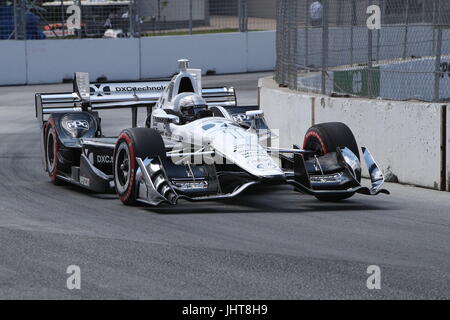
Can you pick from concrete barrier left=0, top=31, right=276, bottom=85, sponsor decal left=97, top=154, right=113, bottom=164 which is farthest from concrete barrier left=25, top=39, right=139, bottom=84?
sponsor decal left=97, top=154, right=113, bottom=164

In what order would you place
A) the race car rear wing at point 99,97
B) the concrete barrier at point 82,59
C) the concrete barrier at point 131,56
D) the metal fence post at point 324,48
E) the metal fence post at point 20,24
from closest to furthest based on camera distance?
1. the race car rear wing at point 99,97
2. the metal fence post at point 324,48
3. the metal fence post at point 20,24
4. the concrete barrier at point 131,56
5. the concrete barrier at point 82,59

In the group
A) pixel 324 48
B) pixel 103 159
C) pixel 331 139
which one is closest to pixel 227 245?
pixel 331 139

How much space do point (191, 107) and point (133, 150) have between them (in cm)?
132

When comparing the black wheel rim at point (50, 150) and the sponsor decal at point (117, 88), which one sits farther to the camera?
the sponsor decal at point (117, 88)

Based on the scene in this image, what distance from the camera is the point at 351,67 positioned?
1344 cm

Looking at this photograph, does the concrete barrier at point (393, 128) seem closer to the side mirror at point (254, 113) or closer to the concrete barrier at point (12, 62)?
the side mirror at point (254, 113)

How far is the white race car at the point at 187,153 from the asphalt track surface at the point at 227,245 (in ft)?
0.65

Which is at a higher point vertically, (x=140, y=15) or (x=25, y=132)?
(x=140, y=15)

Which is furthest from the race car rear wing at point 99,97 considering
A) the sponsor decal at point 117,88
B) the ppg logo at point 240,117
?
the ppg logo at point 240,117

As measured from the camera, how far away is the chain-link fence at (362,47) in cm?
1278

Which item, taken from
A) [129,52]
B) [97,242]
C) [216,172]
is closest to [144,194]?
[216,172]

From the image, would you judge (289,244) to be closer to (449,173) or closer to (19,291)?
(19,291)

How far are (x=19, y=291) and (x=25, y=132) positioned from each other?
10887 millimetres

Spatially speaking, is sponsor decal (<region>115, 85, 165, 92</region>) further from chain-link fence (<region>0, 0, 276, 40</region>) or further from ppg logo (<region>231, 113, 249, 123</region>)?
chain-link fence (<region>0, 0, 276, 40</region>)
